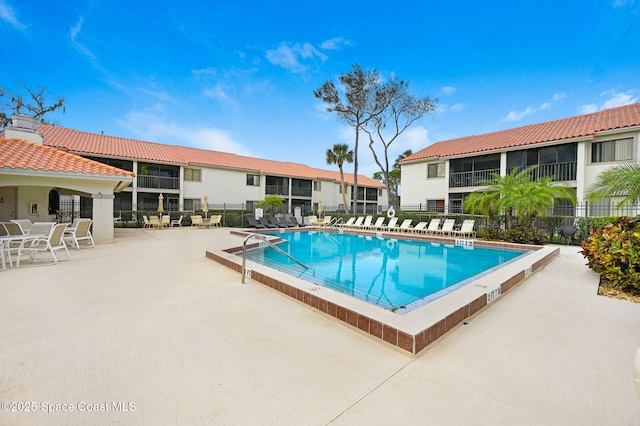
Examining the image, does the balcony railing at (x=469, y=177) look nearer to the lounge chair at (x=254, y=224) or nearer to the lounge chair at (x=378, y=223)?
the lounge chair at (x=378, y=223)

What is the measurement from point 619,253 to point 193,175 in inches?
1054

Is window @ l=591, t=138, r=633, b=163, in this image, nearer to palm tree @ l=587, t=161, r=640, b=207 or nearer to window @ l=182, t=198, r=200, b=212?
palm tree @ l=587, t=161, r=640, b=207

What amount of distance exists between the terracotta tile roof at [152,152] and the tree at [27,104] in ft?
20.0

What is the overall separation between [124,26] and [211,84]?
5937mm

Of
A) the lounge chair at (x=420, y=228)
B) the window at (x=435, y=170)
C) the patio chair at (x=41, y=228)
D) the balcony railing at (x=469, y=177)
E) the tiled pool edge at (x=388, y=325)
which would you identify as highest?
the window at (x=435, y=170)

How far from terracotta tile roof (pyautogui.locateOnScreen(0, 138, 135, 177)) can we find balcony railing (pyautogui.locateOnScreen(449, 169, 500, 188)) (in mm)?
19625

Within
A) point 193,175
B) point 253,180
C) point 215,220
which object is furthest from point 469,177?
point 193,175

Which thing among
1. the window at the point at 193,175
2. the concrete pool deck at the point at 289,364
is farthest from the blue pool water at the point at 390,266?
the window at the point at 193,175

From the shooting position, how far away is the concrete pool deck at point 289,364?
198cm

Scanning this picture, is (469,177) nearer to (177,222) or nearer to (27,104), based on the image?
(177,222)

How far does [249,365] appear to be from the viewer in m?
2.53

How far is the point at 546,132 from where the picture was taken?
59.4 ft

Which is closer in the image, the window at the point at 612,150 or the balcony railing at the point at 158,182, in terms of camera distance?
the window at the point at 612,150

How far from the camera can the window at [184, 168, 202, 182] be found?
25.6m
